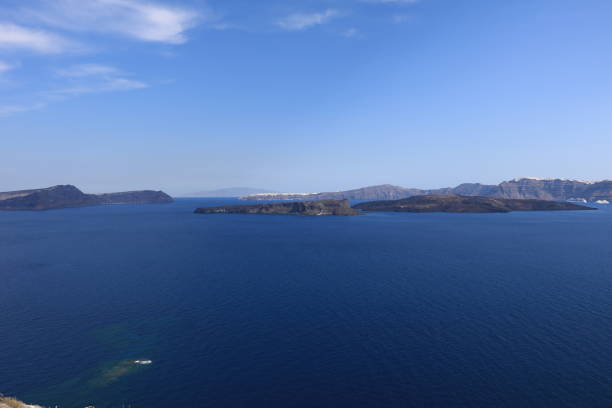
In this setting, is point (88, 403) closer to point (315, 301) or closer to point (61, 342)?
point (61, 342)

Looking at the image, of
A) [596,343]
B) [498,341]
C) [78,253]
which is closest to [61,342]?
[498,341]

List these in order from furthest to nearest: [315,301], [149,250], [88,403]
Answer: [149,250] → [315,301] → [88,403]

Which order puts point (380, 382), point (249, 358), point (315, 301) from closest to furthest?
1. point (380, 382)
2. point (249, 358)
3. point (315, 301)

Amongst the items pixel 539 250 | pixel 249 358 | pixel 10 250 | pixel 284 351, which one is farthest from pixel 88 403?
pixel 539 250

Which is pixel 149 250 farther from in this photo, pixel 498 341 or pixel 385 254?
pixel 498 341

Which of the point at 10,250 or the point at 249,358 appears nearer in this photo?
the point at 249,358

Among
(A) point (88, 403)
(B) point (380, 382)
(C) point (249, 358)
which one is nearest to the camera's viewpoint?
(A) point (88, 403)
